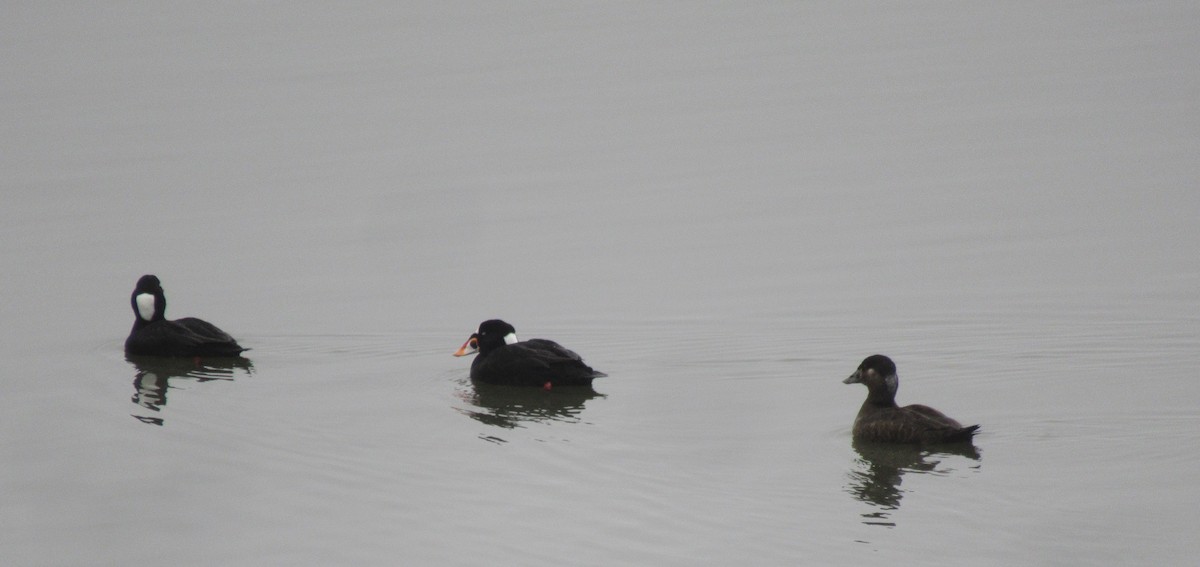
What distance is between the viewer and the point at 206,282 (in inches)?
695

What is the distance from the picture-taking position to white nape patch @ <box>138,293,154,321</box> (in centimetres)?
1491

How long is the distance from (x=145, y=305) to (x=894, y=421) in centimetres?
743

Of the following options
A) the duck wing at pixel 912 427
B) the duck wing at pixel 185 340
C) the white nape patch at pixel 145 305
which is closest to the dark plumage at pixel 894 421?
the duck wing at pixel 912 427

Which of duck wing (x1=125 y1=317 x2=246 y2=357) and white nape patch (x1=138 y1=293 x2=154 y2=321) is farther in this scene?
white nape patch (x1=138 y1=293 x2=154 y2=321)

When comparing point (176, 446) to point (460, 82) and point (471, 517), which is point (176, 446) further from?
point (460, 82)

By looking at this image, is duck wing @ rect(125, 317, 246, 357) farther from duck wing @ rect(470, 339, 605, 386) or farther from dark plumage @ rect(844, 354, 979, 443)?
dark plumage @ rect(844, 354, 979, 443)

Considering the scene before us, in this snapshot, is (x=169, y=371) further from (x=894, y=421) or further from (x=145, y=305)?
(x=894, y=421)

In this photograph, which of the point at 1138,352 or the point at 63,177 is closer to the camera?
the point at 1138,352

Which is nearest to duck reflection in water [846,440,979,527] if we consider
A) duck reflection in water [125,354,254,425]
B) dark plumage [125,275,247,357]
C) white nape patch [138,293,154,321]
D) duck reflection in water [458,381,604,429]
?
duck reflection in water [458,381,604,429]

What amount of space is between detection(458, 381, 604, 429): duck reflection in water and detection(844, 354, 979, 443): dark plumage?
83.9 inches

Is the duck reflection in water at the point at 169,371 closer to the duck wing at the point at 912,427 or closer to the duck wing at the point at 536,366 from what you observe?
the duck wing at the point at 536,366

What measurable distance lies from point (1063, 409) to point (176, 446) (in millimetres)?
6326

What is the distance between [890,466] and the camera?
10461 mm

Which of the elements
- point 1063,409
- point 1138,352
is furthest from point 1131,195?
point 1063,409
